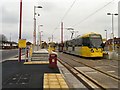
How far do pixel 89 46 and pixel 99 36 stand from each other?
7.11 ft

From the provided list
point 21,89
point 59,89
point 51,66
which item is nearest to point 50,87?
point 59,89

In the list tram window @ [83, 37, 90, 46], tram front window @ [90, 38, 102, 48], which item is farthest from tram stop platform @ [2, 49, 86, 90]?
tram window @ [83, 37, 90, 46]

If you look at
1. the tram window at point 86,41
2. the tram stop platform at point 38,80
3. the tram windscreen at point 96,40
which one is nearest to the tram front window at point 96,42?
the tram windscreen at point 96,40

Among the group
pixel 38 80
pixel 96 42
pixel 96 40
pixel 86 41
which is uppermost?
pixel 96 40

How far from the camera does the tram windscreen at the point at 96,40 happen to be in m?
38.6

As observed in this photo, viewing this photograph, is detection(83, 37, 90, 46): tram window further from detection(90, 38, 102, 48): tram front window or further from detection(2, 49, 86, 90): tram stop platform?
detection(2, 49, 86, 90): tram stop platform

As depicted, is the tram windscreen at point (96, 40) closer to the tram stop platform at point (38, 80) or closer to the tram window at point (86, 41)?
the tram window at point (86, 41)

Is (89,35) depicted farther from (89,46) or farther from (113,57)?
(113,57)

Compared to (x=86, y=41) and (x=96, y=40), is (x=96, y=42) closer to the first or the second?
(x=96, y=40)

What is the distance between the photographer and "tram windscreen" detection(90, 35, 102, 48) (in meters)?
38.6

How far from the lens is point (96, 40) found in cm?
3878

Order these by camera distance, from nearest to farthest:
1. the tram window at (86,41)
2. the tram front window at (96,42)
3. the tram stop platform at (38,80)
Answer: the tram stop platform at (38,80)
the tram front window at (96,42)
the tram window at (86,41)

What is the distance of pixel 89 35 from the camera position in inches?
1529

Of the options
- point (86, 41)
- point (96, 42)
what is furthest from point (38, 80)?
point (86, 41)
